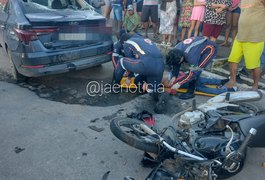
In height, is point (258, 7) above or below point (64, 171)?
above

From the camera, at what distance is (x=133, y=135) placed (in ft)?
8.53

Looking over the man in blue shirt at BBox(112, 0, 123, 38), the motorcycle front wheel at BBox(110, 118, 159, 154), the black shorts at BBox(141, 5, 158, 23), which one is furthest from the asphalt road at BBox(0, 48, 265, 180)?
the man in blue shirt at BBox(112, 0, 123, 38)

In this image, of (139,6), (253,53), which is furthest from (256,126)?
(139,6)

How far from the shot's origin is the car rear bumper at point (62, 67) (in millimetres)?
4102

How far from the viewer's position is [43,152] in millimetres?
3010

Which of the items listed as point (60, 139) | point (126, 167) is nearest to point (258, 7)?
point (126, 167)

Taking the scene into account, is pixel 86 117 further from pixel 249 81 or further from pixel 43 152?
pixel 249 81

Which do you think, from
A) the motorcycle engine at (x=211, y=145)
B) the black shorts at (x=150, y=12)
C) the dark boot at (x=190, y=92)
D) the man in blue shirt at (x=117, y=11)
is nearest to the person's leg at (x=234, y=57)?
the dark boot at (x=190, y=92)

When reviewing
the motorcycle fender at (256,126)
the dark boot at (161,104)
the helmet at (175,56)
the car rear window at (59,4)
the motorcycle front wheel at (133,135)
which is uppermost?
the car rear window at (59,4)

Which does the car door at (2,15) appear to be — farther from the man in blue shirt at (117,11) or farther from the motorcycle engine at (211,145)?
the motorcycle engine at (211,145)

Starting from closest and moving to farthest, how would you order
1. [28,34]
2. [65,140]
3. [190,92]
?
[65,140] < [28,34] < [190,92]

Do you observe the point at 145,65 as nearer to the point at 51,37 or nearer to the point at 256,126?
the point at 51,37

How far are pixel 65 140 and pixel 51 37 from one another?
1677mm

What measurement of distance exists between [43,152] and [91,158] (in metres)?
0.54
